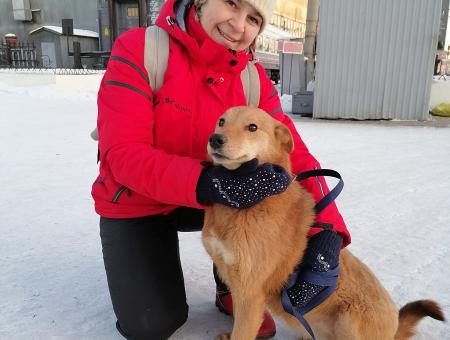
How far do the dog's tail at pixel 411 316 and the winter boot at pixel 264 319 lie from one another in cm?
60

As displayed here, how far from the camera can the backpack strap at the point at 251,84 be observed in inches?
83.4

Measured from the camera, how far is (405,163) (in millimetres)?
4965

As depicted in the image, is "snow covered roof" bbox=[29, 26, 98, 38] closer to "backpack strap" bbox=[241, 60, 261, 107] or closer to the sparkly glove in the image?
"backpack strap" bbox=[241, 60, 261, 107]

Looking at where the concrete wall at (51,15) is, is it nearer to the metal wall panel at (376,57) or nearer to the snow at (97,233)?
the metal wall panel at (376,57)

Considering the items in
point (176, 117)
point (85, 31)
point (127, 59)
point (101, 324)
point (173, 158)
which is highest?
point (85, 31)

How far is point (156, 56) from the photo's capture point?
188cm

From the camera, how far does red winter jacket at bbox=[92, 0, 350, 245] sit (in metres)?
1.71

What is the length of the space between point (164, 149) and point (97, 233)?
1.37 meters

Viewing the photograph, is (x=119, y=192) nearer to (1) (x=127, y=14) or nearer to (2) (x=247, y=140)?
(2) (x=247, y=140)

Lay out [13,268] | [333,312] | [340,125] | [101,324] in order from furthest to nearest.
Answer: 1. [340,125]
2. [13,268]
3. [101,324]
4. [333,312]

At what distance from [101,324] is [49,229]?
1.23 meters

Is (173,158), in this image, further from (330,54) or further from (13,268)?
(330,54)

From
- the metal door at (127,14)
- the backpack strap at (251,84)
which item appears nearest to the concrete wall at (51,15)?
the metal door at (127,14)

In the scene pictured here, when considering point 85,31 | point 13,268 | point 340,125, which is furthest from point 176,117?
point 85,31
